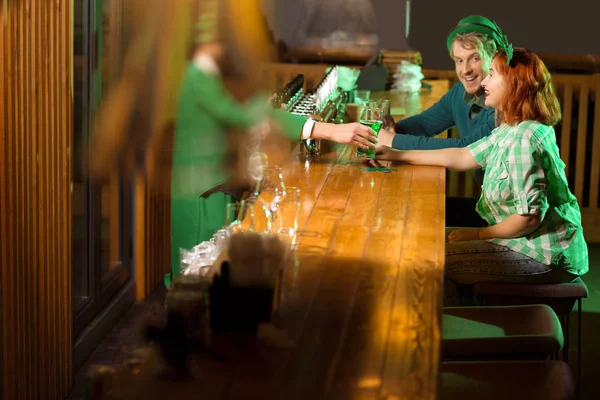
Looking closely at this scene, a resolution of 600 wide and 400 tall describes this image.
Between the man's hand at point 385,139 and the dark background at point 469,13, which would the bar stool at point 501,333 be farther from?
the dark background at point 469,13

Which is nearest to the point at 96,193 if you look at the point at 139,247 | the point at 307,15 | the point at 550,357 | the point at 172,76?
the point at 139,247

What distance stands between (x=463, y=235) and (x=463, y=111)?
0.99 metres

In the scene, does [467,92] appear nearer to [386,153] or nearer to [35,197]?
[386,153]

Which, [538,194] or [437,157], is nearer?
[538,194]

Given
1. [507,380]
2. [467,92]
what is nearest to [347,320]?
[507,380]

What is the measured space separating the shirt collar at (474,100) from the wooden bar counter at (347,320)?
1149 mm

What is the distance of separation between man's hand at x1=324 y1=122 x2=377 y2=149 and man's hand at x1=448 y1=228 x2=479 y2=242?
1.75 ft

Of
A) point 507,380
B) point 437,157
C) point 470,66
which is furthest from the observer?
point 470,66

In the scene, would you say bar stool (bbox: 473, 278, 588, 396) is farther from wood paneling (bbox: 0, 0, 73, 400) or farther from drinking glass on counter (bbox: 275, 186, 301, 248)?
wood paneling (bbox: 0, 0, 73, 400)

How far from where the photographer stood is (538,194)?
121 inches

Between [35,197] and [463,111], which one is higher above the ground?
[463,111]

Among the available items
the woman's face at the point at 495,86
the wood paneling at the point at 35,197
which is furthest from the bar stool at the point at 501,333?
the wood paneling at the point at 35,197

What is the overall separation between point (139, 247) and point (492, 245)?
7.57 ft

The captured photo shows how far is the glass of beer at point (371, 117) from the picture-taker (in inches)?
146
